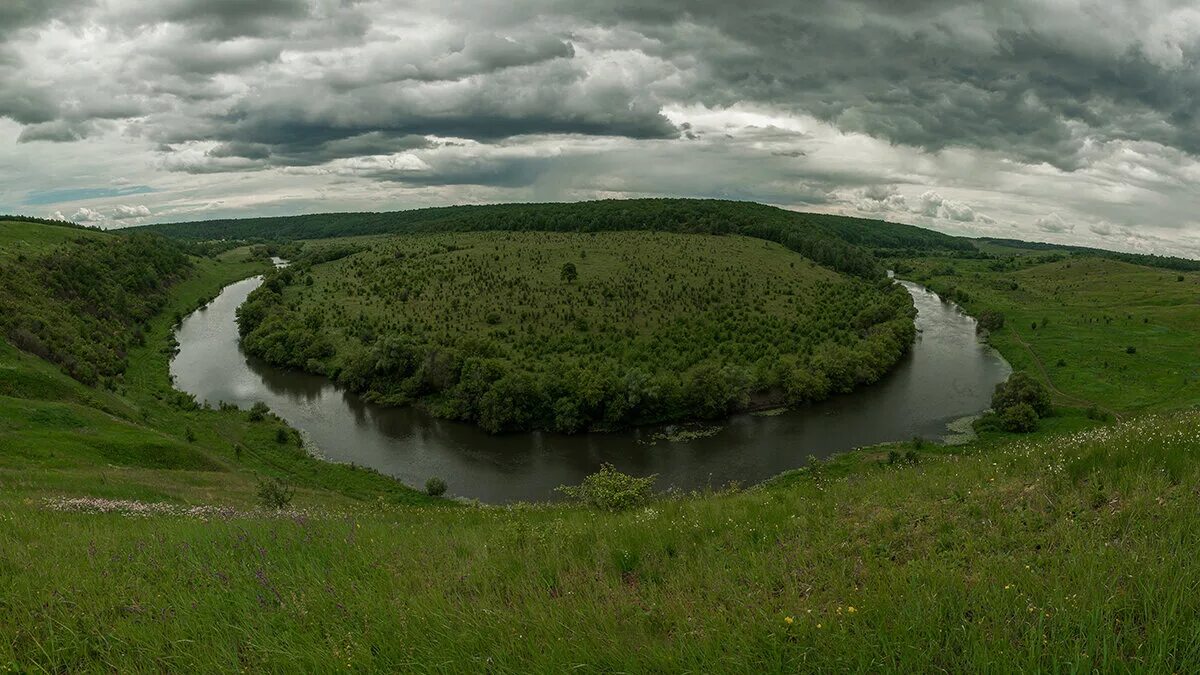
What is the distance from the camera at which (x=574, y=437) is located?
52.7 meters

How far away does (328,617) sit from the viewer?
5.17 metres

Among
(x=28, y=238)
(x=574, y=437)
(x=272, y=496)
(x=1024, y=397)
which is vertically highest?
(x=28, y=238)

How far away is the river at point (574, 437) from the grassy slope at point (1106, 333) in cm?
837

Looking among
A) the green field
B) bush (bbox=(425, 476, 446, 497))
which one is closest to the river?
bush (bbox=(425, 476, 446, 497))

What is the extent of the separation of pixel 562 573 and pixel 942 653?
145 inches

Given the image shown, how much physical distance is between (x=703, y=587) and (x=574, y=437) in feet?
155

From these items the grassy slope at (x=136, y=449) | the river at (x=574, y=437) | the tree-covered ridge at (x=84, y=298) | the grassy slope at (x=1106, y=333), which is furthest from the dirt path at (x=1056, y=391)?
the tree-covered ridge at (x=84, y=298)

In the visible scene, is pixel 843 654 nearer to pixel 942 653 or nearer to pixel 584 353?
pixel 942 653

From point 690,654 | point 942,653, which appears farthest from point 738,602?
point 942,653

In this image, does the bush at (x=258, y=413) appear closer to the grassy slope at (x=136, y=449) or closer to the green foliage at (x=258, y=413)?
the green foliage at (x=258, y=413)

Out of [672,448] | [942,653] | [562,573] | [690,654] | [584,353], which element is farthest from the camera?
Answer: [584,353]

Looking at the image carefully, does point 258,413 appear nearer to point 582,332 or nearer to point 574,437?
point 574,437

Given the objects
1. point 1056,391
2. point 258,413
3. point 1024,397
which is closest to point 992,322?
point 1056,391

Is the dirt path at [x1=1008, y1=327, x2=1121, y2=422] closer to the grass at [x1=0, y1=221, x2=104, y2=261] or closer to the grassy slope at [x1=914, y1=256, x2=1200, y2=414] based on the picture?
the grassy slope at [x1=914, y1=256, x2=1200, y2=414]
